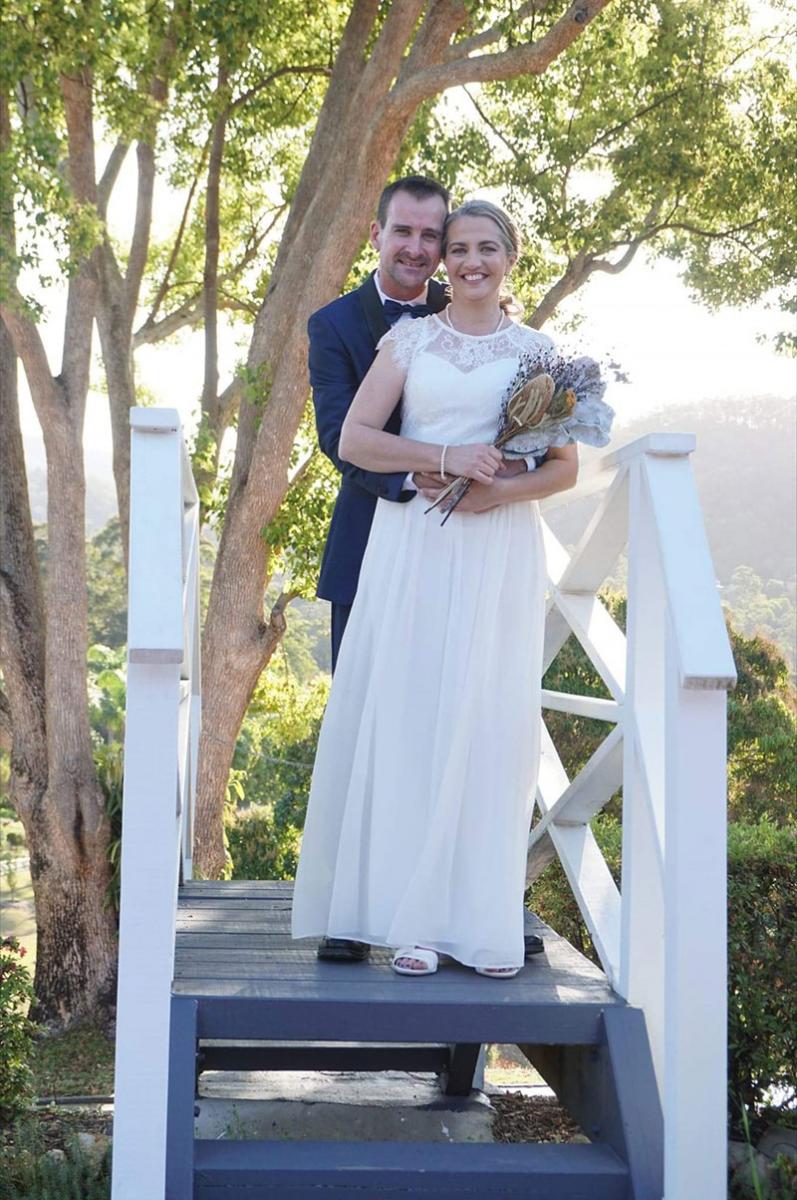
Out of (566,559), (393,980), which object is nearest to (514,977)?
(393,980)

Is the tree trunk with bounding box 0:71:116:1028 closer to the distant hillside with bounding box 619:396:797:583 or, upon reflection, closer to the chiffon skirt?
the chiffon skirt

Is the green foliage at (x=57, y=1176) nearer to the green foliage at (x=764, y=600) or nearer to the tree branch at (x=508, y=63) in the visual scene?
the tree branch at (x=508, y=63)

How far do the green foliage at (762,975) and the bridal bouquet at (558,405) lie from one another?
1339 millimetres

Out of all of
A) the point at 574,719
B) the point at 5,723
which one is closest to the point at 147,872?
the point at 5,723

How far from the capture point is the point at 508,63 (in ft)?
26.4

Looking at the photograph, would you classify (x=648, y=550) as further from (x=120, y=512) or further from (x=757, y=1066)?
(x=120, y=512)

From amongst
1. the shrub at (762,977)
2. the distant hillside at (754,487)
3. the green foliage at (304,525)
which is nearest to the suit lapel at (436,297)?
the shrub at (762,977)

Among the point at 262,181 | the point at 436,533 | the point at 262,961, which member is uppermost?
the point at 262,181

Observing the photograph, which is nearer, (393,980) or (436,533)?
(393,980)

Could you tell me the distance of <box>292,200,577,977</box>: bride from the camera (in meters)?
3.25

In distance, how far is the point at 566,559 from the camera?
4281 millimetres

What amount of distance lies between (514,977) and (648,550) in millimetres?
1041

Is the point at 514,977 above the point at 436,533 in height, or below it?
below

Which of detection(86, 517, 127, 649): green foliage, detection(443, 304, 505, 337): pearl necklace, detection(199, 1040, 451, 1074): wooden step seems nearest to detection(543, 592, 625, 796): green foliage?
detection(199, 1040, 451, 1074): wooden step
